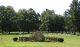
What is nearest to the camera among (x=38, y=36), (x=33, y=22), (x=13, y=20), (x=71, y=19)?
(x=38, y=36)

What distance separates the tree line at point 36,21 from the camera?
107125mm

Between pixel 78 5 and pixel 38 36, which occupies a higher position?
pixel 78 5

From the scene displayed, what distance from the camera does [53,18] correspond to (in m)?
120

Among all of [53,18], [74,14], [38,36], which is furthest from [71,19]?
[38,36]

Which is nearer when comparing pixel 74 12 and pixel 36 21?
pixel 74 12

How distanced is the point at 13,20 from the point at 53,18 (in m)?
18.8

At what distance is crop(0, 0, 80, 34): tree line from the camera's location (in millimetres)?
107125

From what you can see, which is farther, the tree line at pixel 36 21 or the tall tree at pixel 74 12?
the tree line at pixel 36 21

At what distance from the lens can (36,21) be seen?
133250 mm

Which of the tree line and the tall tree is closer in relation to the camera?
the tall tree

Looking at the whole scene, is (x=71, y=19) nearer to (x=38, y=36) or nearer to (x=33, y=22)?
(x=33, y=22)

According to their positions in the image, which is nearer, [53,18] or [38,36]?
[38,36]

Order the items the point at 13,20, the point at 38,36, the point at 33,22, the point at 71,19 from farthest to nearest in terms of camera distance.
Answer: the point at 33,22 → the point at 13,20 → the point at 71,19 → the point at 38,36

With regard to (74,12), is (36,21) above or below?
below
